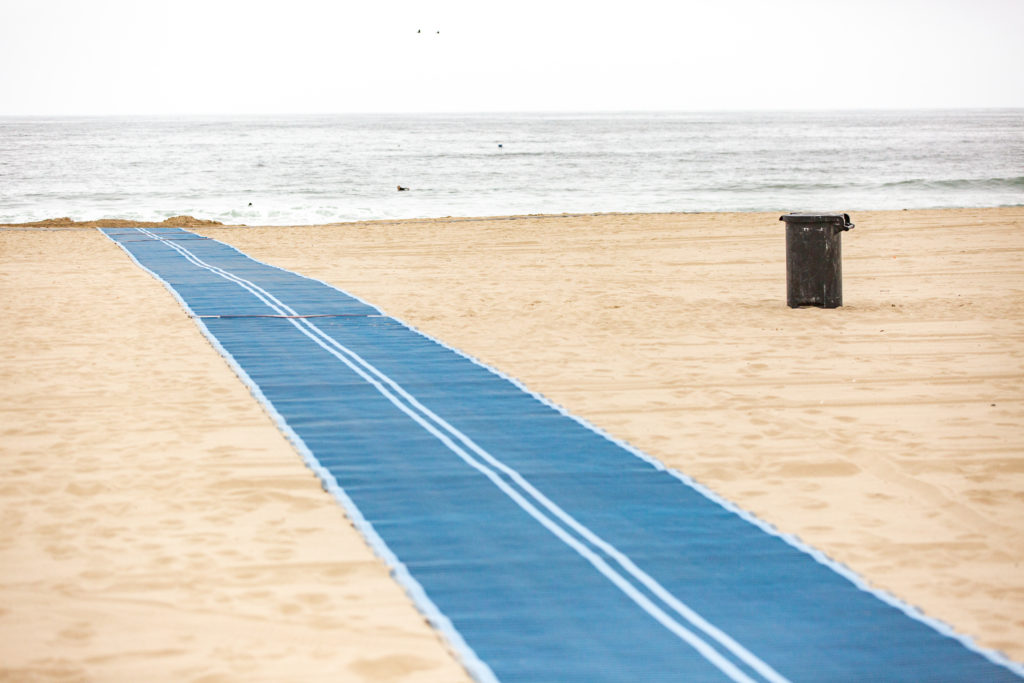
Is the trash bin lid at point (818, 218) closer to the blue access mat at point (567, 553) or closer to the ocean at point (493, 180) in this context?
the blue access mat at point (567, 553)

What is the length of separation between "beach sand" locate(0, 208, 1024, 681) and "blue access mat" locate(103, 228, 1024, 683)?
0.16 metres

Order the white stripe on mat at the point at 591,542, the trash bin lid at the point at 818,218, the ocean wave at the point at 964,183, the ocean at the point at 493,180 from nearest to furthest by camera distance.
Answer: the white stripe on mat at the point at 591,542
the trash bin lid at the point at 818,218
the ocean at the point at 493,180
the ocean wave at the point at 964,183

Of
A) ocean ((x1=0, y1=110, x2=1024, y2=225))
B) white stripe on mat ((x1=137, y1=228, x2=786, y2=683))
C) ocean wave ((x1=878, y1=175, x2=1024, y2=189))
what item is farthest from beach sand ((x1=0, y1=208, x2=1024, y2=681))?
ocean wave ((x1=878, y1=175, x2=1024, y2=189))

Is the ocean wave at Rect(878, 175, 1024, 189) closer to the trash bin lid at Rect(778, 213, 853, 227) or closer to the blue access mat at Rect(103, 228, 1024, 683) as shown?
the trash bin lid at Rect(778, 213, 853, 227)

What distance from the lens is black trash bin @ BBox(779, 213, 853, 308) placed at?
10.6m

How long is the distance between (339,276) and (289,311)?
3.16m

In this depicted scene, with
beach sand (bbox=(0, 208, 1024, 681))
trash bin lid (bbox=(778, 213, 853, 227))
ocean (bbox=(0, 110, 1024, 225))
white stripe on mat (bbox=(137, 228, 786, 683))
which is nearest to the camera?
white stripe on mat (bbox=(137, 228, 786, 683))

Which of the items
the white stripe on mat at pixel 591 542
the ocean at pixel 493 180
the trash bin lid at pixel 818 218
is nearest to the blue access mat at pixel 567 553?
the white stripe on mat at pixel 591 542

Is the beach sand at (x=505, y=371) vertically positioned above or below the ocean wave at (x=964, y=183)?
above

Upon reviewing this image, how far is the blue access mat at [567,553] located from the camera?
364cm

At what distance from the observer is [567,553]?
455cm

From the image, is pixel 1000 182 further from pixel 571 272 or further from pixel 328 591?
pixel 328 591

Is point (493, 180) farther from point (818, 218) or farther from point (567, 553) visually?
point (567, 553)

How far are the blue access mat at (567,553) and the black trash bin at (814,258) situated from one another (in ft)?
13.0
